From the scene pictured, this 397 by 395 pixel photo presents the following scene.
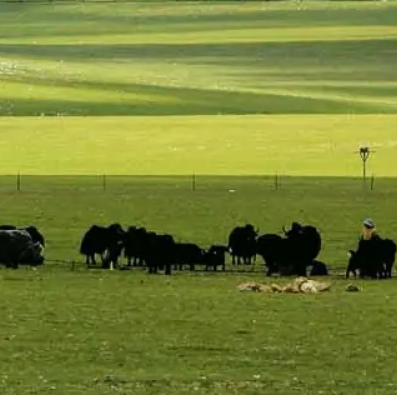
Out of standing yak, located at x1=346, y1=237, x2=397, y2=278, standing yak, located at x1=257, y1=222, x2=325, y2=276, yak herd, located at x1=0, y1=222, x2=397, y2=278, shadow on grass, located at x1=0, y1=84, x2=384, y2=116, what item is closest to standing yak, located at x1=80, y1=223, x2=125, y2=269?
yak herd, located at x1=0, y1=222, x2=397, y2=278

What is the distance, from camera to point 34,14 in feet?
544

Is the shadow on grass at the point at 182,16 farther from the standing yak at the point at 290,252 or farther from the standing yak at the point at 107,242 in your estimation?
the standing yak at the point at 290,252

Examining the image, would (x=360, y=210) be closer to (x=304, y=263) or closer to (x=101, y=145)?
(x=304, y=263)

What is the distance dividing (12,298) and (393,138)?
4382 centimetres

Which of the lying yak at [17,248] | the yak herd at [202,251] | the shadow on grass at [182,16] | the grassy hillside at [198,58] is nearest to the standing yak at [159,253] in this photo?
the yak herd at [202,251]

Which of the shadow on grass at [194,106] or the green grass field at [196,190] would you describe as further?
the shadow on grass at [194,106]

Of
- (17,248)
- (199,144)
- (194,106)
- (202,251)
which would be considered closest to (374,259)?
(202,251)

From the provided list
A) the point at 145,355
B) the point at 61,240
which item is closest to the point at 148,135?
the point at 61,240

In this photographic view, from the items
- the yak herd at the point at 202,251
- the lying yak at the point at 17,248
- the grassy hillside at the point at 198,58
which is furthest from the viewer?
the grassy hillside at the point at 198,58

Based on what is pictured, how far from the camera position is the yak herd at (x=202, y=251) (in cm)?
2369

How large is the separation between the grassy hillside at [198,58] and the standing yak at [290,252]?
5312 cm

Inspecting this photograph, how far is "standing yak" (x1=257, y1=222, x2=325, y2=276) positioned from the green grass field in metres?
0.49

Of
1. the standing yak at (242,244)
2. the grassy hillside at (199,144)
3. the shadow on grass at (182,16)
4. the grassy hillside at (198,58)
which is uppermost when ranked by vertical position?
the shadow on grass at (182,16)

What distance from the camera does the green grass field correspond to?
52.6ft
